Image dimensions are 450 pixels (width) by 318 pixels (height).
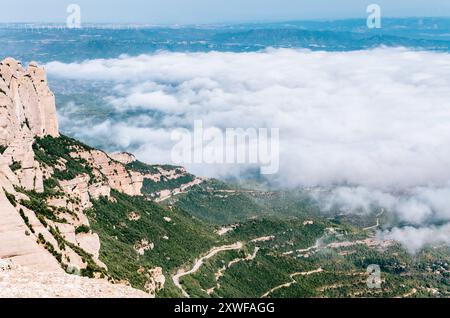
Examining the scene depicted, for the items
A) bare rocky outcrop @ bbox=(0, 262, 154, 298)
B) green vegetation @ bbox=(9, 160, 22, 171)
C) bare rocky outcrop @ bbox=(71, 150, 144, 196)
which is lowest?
bare rocky outcrop @ bbox=(71, 150, 144, 196)

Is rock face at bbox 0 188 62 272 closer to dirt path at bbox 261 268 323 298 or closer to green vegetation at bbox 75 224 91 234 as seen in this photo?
green vegetation at bbox 75 224 91 234

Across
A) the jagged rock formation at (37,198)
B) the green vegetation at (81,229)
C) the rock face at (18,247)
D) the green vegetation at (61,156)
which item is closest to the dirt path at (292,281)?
the jagged rock formation at (37,198)

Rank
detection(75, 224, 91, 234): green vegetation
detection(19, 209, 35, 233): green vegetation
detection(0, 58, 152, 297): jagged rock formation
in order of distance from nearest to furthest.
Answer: detection(0, 58, 152, 297): jagged rock formation → detection(19, 209, 35, 233): green vegetation → detection(75, 224, 91, 234): green vegetation

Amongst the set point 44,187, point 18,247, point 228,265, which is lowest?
point 228,265

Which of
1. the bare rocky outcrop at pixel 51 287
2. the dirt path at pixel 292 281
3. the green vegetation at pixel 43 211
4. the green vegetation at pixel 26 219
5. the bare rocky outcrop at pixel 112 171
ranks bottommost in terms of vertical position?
the dirt path at pixel 292 281

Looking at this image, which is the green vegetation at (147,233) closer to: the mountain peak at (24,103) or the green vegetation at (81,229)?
the green vegetation at (81,229)

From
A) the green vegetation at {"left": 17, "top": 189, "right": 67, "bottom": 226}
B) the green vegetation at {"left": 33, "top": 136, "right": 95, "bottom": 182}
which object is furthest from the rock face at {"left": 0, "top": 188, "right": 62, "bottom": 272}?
the green vegetation at {"left": 33, "top": 136, "right": 95, "bottom": 182}

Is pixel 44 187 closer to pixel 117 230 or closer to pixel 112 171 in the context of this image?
pixel 117 230

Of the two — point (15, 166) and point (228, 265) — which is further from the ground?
point (15, 166)

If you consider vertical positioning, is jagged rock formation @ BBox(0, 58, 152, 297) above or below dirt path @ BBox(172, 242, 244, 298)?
above

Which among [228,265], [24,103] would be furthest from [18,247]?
[228,265]
